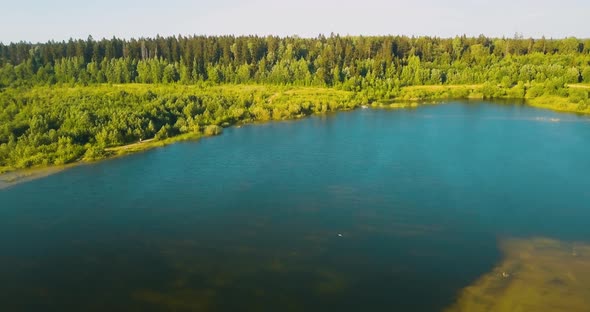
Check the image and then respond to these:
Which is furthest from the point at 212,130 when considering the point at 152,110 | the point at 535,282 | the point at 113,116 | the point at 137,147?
the point at 535,282

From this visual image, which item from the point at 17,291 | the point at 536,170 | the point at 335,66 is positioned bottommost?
the point at 17,291

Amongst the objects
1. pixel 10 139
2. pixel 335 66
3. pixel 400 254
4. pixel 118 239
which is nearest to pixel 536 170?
pixel 400 254

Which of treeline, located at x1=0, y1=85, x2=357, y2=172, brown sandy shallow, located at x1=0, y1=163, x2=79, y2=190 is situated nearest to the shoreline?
brown sandy shallow, located at x1=0, y1=163, x2=79, y2=190

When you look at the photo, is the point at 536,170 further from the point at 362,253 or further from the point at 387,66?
the point at 387,66

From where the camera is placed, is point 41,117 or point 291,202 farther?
point 41,117

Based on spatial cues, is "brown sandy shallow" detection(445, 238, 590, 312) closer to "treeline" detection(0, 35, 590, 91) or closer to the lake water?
the lake water

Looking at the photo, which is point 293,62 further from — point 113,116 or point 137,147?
point 137,147
